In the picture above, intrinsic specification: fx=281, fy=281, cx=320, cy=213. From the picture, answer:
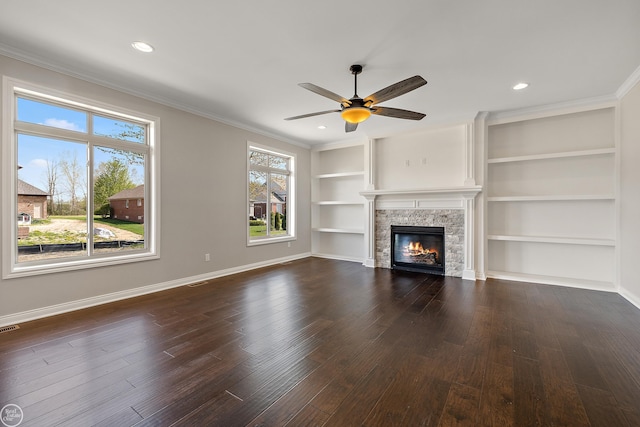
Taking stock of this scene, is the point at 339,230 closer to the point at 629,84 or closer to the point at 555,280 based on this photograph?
the point at 555,280

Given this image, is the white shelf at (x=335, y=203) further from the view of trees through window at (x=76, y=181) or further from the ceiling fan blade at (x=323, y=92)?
the view of trees through window at (x=76, y=181)

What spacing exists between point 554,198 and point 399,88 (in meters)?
3.46

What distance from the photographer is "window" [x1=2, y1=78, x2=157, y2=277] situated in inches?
119

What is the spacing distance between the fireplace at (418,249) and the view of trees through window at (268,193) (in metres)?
2.57

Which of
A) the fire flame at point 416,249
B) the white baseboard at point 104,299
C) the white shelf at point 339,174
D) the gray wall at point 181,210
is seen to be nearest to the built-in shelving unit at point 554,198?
the fire flame at point 416,249

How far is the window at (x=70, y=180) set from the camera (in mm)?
3035

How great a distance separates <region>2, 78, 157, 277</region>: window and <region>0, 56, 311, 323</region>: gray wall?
0.14 m

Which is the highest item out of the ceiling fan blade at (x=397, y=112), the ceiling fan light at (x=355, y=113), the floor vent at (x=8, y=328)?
the ceiling fan blade at (x=397, y=112)

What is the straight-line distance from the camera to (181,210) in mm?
4457

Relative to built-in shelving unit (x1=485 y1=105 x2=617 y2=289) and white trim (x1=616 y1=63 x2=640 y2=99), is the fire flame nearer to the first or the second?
built-in shelving unit (x1=485 y1=105 x2=617 y2=289)

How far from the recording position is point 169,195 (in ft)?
14.1

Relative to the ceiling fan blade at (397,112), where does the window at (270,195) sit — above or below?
below

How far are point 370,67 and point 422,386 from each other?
3150 millimetres

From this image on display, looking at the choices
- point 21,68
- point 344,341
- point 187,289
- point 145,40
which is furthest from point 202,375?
point 21,68
